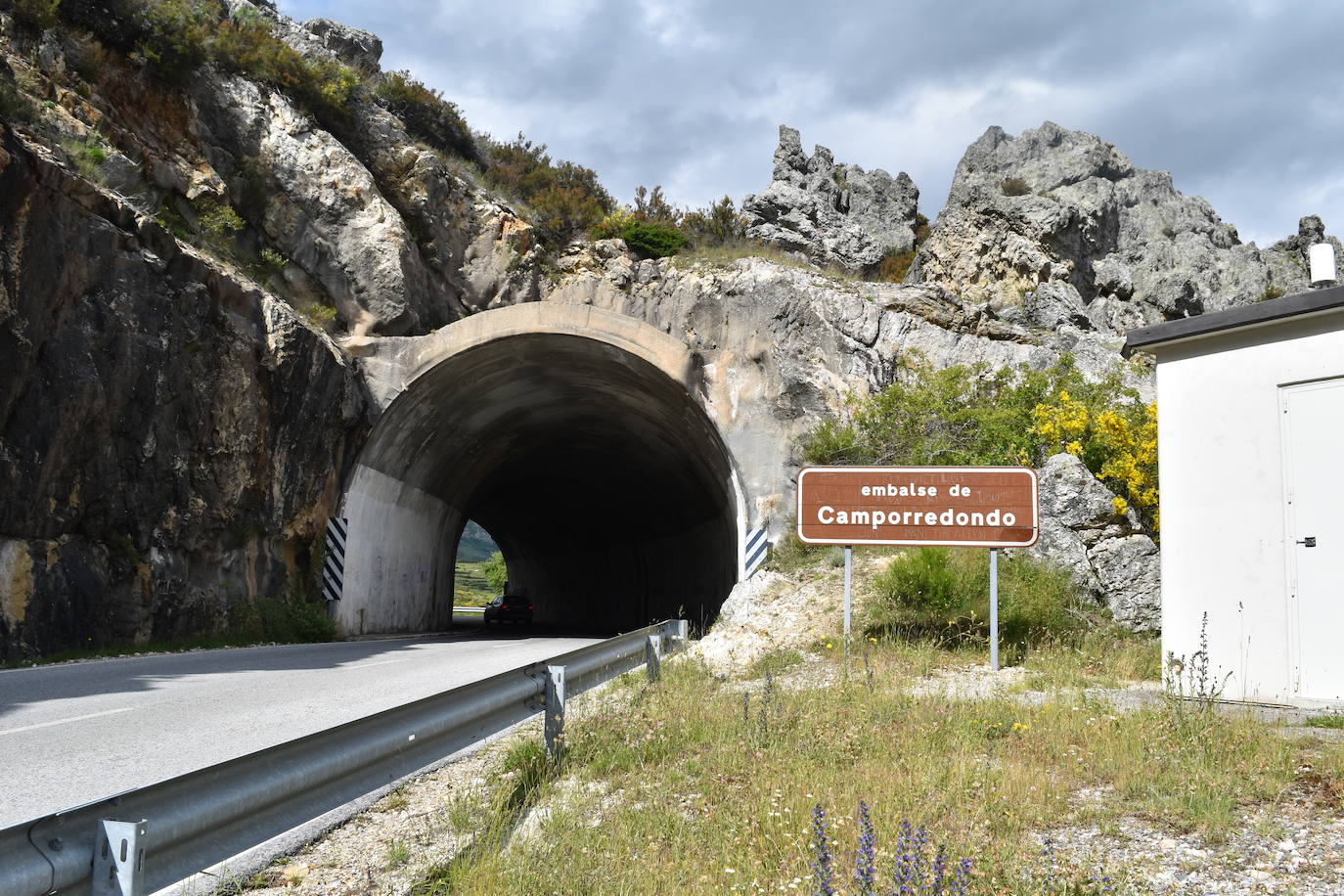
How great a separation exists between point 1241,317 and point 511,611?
1163 inches

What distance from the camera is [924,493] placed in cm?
1139

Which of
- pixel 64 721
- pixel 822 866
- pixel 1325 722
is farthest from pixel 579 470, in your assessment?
pixel 822 866

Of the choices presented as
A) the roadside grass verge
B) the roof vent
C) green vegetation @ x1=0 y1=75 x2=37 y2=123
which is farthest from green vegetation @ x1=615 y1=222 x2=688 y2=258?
the roadside grass verge

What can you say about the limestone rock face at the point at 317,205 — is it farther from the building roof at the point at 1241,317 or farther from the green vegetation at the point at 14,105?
the building roof at the point at 1241,317

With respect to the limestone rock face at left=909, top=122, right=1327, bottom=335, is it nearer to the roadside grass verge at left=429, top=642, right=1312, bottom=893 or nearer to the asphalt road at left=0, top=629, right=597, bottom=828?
the asphalt road at left=0, top=629, right=597, bottom=828

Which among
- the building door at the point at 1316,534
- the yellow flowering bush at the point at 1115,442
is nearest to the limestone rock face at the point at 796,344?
the yellow flowering bush at the point at 1115,442

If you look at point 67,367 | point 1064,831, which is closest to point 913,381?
point 67,367

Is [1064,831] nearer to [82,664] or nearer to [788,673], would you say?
[788,673]

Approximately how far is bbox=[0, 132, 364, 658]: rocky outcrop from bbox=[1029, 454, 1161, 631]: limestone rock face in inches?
493

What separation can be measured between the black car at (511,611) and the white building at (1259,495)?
93.2 ft

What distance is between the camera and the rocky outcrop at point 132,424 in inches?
477

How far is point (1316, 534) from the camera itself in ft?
26.2

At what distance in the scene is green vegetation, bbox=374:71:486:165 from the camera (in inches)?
1133

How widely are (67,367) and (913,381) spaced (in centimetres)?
1573
